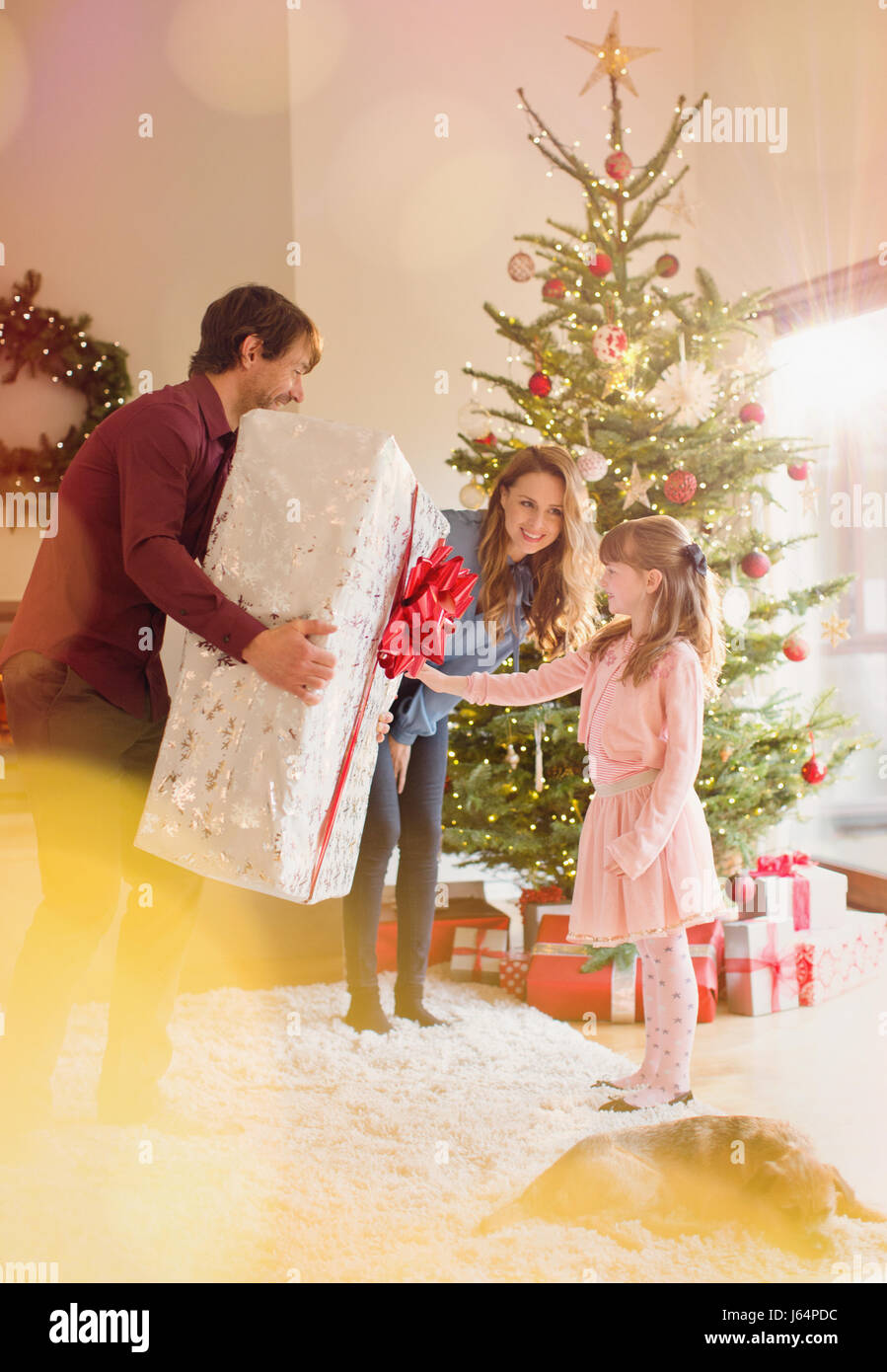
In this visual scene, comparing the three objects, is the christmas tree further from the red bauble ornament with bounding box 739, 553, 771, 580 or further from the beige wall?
the beige wall

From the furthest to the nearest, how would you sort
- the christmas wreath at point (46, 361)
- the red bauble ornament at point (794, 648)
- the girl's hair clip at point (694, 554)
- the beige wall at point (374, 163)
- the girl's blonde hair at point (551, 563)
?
the christmas wreath at point (46, 361), the beige wall at point (374, 163), the red bauble ornament at point (794, 648), the girl's blonde hair at point (551, 563), the girl's hair clip at point (694, 554)

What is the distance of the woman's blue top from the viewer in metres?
2.16

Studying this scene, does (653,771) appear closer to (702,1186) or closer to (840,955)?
(702,1186)

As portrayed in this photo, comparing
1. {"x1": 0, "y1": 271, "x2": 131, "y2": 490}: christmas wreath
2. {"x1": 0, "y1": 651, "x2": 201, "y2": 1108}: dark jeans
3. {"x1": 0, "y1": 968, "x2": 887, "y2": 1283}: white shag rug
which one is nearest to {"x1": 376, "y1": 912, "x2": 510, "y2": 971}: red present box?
{"x1": 0, "y1": 968, "x2": 887, "y2": 1283}: white shag rug

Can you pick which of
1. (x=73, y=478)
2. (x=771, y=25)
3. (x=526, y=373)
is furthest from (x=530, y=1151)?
(x=771, y=25)

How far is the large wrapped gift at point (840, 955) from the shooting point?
2.61 meters

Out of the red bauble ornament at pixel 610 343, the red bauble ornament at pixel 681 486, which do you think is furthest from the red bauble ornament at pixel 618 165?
the red bauble ornament at pixel 681 486

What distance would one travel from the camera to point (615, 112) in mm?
2857

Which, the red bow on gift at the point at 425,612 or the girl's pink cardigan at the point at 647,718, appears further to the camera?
the girl's pink cardigan at the point at 647,718

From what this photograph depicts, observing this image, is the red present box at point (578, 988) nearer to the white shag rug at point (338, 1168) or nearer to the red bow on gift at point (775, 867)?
the white shag rug at point (338, 1168)

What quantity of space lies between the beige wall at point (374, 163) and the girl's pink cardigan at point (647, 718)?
2.21 m

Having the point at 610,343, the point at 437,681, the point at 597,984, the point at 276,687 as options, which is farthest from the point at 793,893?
the point at 276,687
